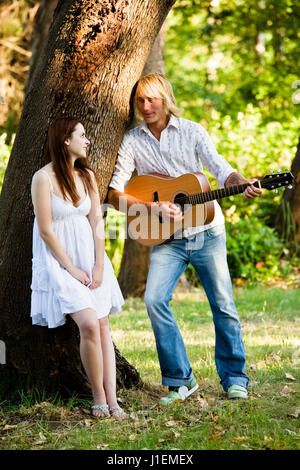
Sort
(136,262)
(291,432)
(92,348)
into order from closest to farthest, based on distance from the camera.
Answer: (291,432)
(92,348)
(136,262)

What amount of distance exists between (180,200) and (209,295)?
0.67 m

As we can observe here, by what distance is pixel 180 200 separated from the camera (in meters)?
4.33

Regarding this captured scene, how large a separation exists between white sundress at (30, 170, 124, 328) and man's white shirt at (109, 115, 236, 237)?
1.85 feet

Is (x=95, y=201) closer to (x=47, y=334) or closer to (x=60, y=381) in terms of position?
(x=47, y=334)

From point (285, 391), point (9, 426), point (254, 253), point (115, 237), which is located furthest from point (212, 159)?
point (254, 253)

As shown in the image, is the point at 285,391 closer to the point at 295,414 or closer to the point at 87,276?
the point at 295,414

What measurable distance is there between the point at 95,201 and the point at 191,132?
2.81ft

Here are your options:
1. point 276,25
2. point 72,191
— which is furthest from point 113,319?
point 276,25

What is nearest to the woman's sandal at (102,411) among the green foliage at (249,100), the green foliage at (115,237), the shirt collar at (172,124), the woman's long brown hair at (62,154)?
the woman's long brown hair at (62,154)

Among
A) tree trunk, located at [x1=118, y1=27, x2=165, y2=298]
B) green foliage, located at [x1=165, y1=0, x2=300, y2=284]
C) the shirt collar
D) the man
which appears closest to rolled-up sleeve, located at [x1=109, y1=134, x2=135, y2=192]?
the man

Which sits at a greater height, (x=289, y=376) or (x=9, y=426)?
(x=289, y=376)

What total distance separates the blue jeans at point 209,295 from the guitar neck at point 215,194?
211 millimetres

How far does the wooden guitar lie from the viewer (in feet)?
13.5

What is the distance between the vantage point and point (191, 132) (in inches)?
169
